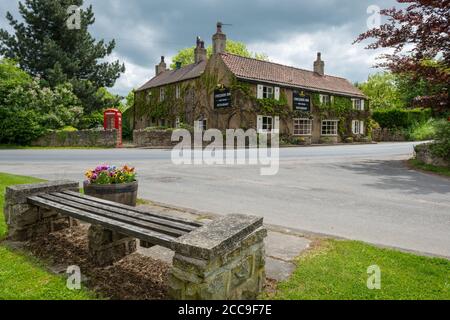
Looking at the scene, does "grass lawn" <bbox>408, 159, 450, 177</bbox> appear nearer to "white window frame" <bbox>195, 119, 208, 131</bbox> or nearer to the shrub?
"white window frame" <bbox>195, 119, 208, 131</bbox>

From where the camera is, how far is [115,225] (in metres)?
3.25

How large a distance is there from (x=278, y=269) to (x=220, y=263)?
1.24m

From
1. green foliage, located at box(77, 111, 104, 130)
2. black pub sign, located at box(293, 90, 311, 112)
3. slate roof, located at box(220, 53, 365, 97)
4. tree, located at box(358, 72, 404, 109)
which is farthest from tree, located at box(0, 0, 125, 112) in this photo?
tree, located at box(358, 72, 404, 109)

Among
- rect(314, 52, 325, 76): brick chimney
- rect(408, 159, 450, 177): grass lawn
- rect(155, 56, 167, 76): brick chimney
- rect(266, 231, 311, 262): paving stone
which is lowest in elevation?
rect(266, 231, 311, 262): paving stone

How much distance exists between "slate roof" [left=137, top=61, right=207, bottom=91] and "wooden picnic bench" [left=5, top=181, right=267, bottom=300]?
2767cm

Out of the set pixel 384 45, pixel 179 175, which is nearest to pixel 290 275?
pixel 179 175

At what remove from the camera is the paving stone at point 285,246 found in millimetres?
3973

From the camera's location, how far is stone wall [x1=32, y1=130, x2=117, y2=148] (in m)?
25.6

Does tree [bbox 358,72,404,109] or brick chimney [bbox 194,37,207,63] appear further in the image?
tree [bbox 358,72,404,109]

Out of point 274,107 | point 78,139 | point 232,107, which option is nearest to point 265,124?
point 274,107

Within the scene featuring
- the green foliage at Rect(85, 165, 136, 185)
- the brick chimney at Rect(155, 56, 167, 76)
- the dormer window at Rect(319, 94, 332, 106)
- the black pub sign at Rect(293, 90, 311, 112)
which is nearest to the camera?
the green foliage at Rect(85, 165, 136, 185)

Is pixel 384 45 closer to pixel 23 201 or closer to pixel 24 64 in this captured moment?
pixel 23 201

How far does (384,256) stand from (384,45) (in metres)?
12.2

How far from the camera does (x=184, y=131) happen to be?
2561cm
